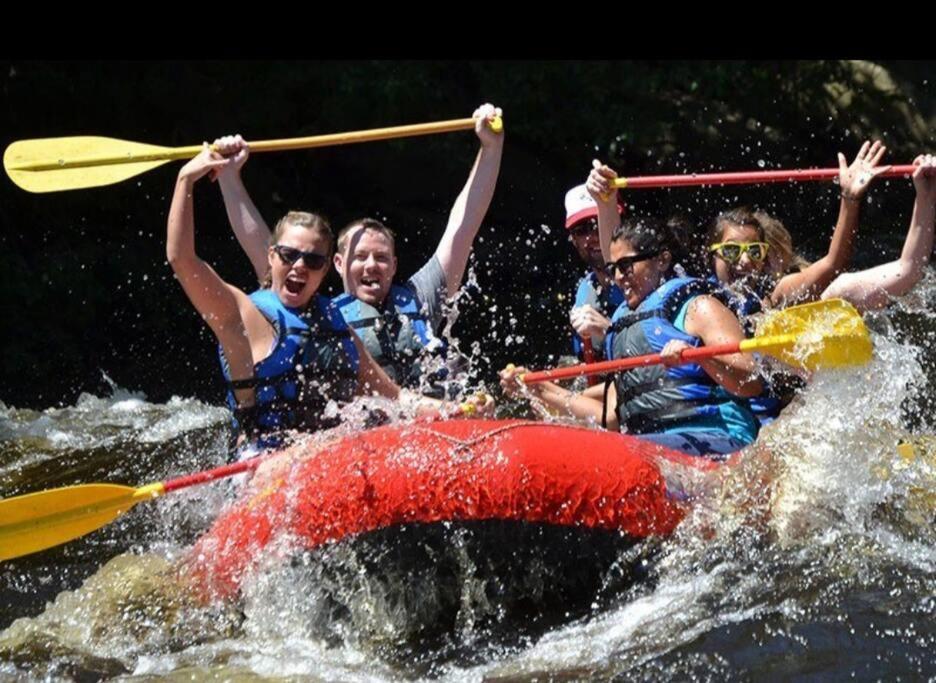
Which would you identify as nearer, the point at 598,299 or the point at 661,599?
the point at 661,599

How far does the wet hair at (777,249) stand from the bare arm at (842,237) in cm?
7

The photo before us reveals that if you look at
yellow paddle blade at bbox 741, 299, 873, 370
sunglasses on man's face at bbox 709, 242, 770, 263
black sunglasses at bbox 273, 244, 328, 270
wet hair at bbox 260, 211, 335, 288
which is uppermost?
wet hair at bbox 260, 211, 335, 288

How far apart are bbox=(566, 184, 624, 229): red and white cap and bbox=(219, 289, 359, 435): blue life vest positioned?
1452 millimetres

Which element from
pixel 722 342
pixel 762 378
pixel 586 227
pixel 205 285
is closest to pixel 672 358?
pixel 722 342

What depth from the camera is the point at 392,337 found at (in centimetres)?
512

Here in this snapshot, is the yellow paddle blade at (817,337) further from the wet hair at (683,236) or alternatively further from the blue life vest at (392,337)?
the blue life vest at (392,337)

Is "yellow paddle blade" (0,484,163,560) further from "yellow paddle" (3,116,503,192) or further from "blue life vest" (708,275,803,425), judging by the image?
"blue life vest" (708,275,803,425)

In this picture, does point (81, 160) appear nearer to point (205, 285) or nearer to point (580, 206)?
point (205, 285)

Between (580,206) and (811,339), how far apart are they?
150cm

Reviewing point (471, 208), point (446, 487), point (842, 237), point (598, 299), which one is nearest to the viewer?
point (446, 487)

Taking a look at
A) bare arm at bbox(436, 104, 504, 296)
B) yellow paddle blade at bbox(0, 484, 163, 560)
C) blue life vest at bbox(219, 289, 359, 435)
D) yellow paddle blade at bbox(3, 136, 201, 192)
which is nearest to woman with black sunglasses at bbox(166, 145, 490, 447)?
blue life vest at bbox(219, 289, 359, 435)

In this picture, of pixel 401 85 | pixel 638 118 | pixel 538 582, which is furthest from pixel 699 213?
pixel 538 582

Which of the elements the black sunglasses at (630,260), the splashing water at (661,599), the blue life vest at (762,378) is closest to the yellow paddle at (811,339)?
the splashing water at (661,599)

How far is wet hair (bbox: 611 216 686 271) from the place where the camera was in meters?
4.77
